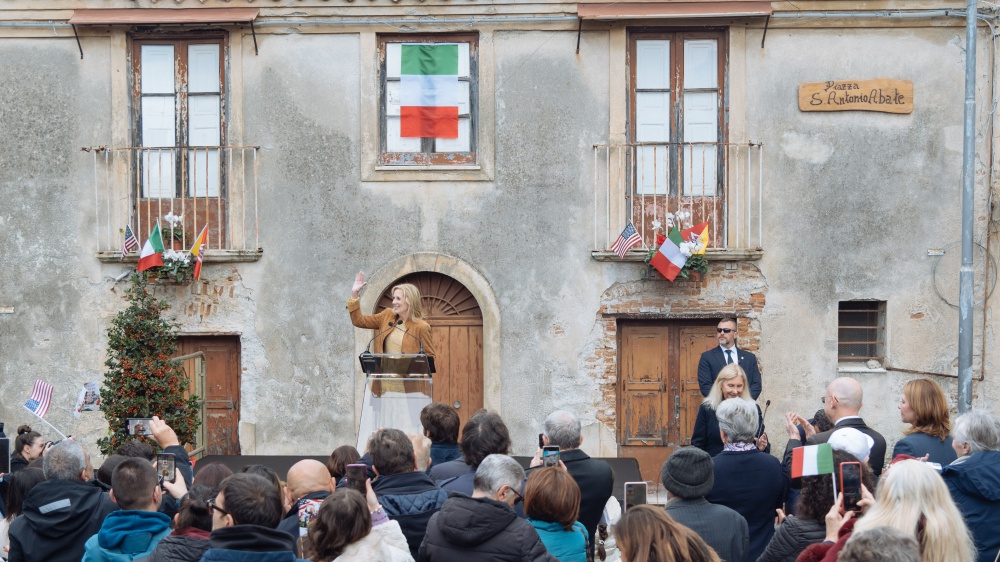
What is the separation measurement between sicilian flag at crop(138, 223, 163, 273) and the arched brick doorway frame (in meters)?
2.37

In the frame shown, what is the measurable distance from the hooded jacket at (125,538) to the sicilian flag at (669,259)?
7.72m

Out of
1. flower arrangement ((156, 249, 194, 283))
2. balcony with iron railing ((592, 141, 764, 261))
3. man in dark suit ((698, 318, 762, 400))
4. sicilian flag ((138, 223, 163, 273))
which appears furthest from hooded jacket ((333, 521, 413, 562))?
sicilian flag ((138, 223, 163, 273))

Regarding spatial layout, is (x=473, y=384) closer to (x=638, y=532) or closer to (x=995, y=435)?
(x=995, y=435)

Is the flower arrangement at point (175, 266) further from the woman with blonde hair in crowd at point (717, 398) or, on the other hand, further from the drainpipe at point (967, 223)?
the drainpipe at point (967, 223)

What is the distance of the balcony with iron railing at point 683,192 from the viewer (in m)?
12.4

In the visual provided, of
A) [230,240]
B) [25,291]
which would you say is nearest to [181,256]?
[230,240]

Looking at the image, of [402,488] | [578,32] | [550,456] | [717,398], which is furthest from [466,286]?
[402,488]

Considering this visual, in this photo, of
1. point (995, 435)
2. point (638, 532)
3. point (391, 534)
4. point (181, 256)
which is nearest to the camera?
point (638, 532)

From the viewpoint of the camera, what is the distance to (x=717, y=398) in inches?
328

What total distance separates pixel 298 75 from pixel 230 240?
2097 millimetres

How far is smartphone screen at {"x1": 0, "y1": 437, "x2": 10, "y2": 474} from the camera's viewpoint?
265 inches

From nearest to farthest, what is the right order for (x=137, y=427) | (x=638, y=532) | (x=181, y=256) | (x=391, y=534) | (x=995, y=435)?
(x=638, y=532) → (x=391, y=534) → (x=995, y=435) → (x=137, y=427) → (x=181, y=256)

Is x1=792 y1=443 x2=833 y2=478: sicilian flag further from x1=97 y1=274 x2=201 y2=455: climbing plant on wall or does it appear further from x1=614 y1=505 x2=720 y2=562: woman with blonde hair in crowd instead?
x1=97 y1=274 x2=201 y2=455: climbing plant on wall

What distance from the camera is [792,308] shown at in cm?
1239
